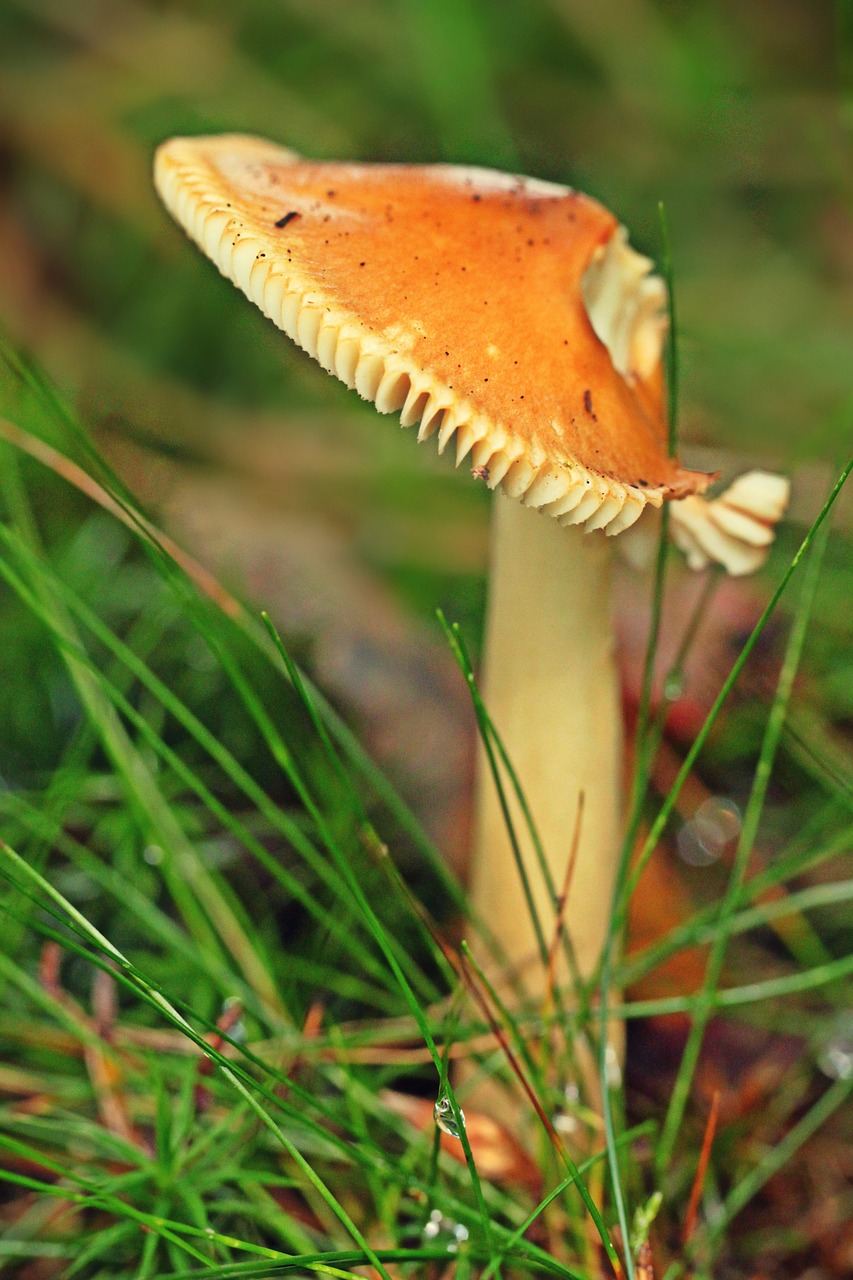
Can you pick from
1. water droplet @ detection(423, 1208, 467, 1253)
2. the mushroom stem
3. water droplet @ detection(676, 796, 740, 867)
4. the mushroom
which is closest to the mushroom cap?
the mushroom

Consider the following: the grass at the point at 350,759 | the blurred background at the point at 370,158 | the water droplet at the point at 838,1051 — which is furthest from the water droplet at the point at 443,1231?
the blurred background at the point at 370,158

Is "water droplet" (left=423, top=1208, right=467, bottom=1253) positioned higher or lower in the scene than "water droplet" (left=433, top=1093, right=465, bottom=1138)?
lower

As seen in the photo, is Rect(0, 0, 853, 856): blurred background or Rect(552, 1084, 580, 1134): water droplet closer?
Rect(552, 1084, 580, 1134): water droplet

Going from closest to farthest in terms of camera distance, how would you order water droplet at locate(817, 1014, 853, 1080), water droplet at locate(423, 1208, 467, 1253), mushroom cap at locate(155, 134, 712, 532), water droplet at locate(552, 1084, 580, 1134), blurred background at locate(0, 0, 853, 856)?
mushroom cap at locate(155, 134, 712, 532), water droplet at locate(423, 1208, 467, 1253), water droplet at locate(552, 1084, 580, 1134), water droplet at locate(817, 1014, 853, 1080), blurred background at locate(0, 0, 853, 856)

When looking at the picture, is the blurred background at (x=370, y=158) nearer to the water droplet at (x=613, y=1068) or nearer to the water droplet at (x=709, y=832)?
the water droplet at (x=709, y=832)

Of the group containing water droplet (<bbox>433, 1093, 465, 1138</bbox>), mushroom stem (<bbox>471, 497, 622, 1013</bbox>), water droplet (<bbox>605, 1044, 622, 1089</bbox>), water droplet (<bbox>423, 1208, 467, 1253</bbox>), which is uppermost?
mushroom stem (<bbox>471, 497, 622, 1013</bbox>)

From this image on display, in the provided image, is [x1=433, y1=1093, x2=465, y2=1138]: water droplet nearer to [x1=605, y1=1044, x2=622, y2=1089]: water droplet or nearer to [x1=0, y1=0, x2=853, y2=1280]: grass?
[x1=0, y1=0, x2=853, y2=1280]: grass

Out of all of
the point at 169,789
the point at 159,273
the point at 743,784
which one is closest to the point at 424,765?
the point at 169,789
